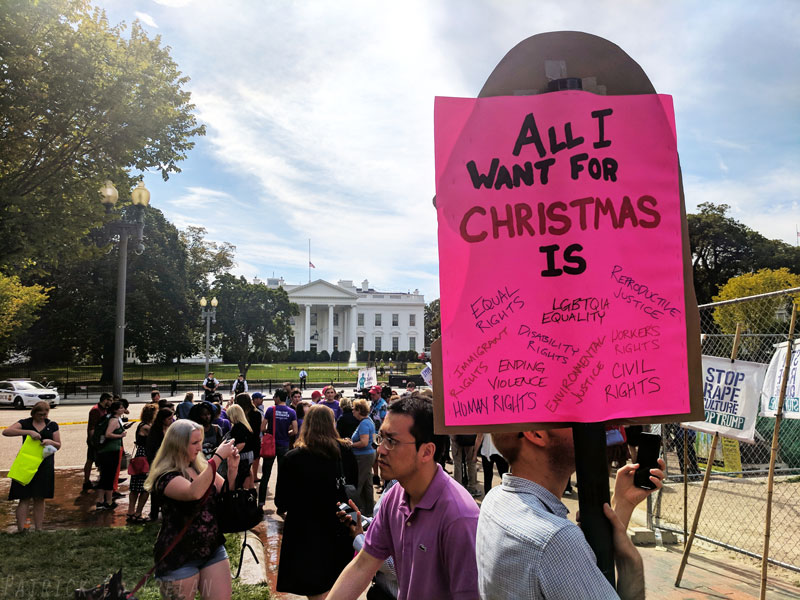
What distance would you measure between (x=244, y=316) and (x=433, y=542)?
5318 cm

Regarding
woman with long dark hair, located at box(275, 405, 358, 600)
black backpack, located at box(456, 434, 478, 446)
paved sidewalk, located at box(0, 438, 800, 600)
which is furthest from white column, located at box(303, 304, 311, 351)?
woman with long dark hair, located at box(275, 405, 358, 600)

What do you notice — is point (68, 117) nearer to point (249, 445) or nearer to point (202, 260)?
point (249, 445)

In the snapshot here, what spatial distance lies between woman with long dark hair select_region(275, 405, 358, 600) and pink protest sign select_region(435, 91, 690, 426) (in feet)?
8.55

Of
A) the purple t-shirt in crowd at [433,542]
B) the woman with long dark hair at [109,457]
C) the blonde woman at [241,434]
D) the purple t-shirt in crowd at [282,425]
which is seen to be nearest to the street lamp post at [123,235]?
the woman with long dark hair at [109,457]

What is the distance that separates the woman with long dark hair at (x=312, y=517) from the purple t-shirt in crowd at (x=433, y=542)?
1434mm

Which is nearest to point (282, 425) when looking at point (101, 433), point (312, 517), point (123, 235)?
point (101, 433)

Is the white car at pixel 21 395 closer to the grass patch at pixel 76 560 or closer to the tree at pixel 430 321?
the grass patch at pixel 76 560

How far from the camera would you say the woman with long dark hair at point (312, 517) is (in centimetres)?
374

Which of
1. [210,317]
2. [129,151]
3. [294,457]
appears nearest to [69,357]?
[210,317]

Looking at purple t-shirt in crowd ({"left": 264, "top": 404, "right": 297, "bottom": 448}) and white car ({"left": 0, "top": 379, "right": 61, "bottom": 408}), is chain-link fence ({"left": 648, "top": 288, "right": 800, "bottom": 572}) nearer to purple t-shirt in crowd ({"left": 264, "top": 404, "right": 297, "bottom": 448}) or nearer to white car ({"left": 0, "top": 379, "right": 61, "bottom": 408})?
purple t-shirt in crowd ({"left": 264, "top": 404, "right": 297, "bottom": 448})

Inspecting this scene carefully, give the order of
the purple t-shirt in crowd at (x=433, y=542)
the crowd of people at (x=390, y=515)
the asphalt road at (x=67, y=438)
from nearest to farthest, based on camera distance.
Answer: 1. the crowd of people at (x=390, y=515)
2. the purple t-shirt in crowd at (x=433, y=542)
3. the asphalt road at (x=67, y=438)

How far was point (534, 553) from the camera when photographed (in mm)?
1379

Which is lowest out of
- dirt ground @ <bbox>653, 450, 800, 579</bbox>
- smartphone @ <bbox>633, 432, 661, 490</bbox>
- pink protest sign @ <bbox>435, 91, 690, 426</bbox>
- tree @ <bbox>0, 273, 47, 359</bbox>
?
dirt ground @ <bbox>653, 450, 800, 579</bbox>

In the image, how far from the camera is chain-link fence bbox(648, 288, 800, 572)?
22.2 feet
